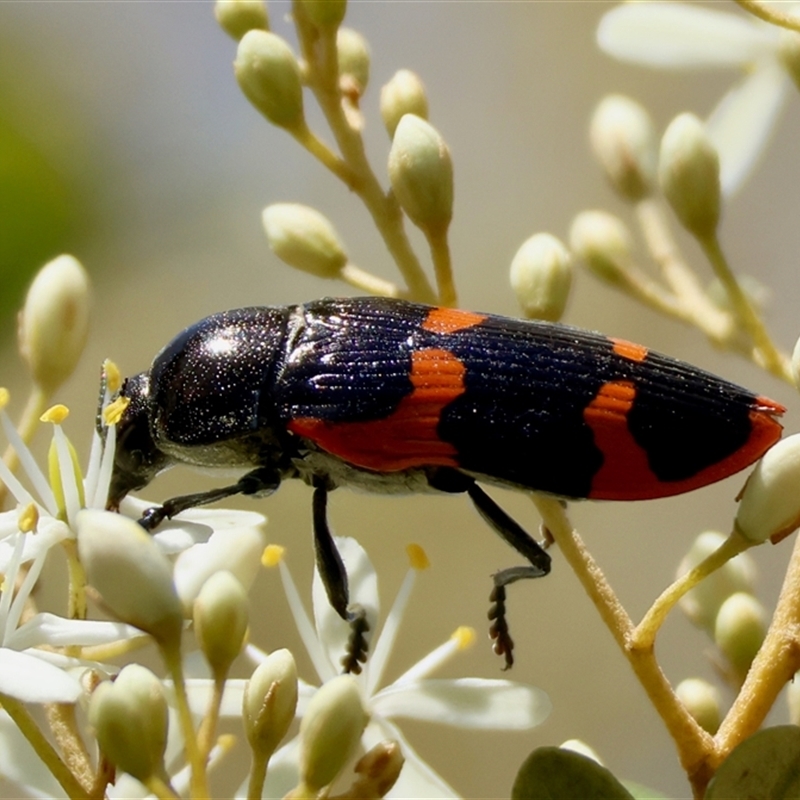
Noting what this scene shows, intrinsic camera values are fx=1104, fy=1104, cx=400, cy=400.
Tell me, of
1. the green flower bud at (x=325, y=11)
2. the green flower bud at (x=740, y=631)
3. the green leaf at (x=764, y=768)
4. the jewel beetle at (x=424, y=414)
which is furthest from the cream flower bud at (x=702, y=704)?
the green flower bud at (x=325, y=11)

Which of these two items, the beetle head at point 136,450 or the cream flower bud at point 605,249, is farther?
the cream flower bud at point 605,249

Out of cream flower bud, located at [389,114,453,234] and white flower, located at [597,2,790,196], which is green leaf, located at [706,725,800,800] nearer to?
cream flower bud, located at [389,114,453,234]

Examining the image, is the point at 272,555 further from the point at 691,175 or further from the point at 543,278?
the point at 691,175

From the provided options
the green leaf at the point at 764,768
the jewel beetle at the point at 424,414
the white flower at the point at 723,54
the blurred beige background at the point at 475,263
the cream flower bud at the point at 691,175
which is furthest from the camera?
the blurred beige background at the point at 475,263

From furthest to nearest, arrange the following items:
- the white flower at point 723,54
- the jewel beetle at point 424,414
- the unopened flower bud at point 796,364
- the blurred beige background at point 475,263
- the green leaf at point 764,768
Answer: the blurred beige background at point 475,263
the white flower at point 723,54
the jewel beetle at point 424,414
the unopened flower bud at point 796,364
the green leaf at point 764,768

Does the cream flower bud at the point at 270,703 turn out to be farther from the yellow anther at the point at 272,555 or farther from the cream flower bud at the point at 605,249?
the cream flower bud at the point at 605,249

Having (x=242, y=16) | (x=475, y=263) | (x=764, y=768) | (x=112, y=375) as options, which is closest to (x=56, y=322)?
(x=112, y=375)

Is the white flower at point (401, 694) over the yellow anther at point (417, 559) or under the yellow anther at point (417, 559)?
under
